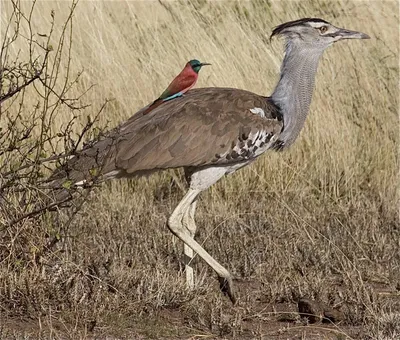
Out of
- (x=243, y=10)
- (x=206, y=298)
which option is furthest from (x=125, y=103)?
(x=206, y=298)

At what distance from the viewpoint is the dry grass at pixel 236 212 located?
421 centimetres

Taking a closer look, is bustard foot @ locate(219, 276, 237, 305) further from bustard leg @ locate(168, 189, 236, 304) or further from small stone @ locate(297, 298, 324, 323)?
small stone @ locate(297, 298, 324, 323)

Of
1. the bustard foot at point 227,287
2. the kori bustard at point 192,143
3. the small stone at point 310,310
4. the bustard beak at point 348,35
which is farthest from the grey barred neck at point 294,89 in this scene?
the small stone at point 310,310

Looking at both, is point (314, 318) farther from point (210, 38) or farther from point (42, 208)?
point (210, 38)

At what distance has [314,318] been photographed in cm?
436

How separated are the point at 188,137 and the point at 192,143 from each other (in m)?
0.04

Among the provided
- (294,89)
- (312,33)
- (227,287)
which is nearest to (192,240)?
(227,287)

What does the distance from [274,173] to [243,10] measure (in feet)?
7.60

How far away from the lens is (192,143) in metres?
4.88

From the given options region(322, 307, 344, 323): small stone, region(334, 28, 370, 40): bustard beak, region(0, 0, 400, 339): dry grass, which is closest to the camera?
region(0, 0, 400, 339): dry grass

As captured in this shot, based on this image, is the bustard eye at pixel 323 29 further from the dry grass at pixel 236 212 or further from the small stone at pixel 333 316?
the small stone at pixel 333 316

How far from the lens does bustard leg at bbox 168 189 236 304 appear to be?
15.5 feet

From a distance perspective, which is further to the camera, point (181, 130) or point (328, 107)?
point (328, 107)

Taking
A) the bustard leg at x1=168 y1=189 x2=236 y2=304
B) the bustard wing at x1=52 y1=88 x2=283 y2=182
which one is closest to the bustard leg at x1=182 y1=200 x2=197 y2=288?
the bustard leg at x1=168 y1=189 x2=236 y2=304
